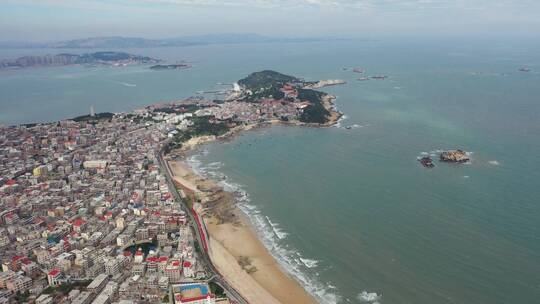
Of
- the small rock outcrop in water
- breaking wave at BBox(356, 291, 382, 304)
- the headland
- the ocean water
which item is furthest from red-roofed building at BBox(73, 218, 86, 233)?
the small rock outcrop in water

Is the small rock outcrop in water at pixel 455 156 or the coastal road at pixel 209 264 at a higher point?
the small rock outcrop in water at pixel 455 156

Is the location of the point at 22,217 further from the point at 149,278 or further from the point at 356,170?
the point at 356,170

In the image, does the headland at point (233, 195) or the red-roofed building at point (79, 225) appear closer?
the headland at point (233, 195)

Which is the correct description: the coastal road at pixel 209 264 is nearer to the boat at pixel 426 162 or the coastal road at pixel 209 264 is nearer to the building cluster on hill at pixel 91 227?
the building cluster on hill at pixel 91 227

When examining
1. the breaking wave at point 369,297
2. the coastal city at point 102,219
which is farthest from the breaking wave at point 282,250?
the coastal city at point 102,219

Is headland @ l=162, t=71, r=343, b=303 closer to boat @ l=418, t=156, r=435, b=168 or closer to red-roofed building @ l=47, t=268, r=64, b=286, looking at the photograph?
red-roofed building @ l=47, t=268, r=64, b=286
